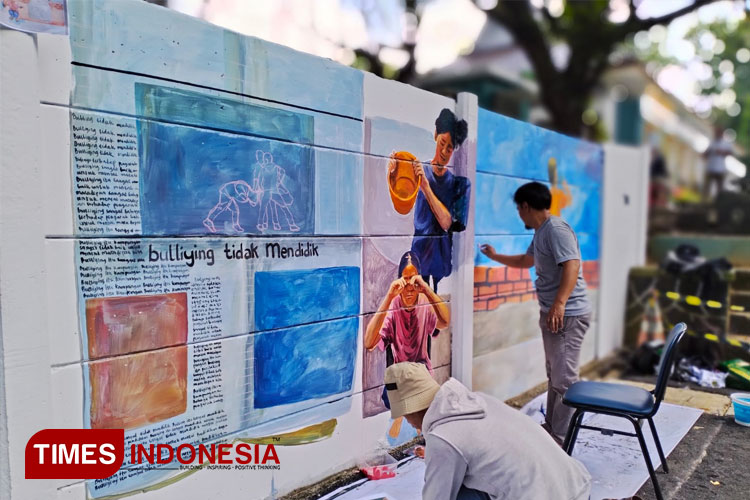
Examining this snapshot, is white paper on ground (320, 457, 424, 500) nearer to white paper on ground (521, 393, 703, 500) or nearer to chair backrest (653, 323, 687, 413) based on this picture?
white paper on ground (521, 393, 703, 500)

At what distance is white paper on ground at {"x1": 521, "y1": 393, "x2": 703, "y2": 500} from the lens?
3.32 m

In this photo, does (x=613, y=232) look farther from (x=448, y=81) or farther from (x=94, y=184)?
(x=448, y=81)

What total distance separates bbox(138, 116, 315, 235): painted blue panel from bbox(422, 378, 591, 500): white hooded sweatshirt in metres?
1.35

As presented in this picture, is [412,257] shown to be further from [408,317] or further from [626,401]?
[626,401]

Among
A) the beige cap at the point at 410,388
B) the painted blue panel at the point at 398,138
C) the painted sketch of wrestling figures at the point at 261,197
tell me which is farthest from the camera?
the painted blue panel at the point at 398,138

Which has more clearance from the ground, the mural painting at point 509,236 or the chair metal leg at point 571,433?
the mural painting at point 509,236

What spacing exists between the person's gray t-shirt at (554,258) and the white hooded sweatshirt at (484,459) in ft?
6.09

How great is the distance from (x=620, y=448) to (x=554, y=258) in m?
1.45

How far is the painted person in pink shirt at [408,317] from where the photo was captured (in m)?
3.57

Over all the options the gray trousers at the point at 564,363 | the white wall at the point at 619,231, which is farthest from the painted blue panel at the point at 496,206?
the white wall at the point at 619,231

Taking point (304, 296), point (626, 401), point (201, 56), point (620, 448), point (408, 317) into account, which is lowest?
point (620, 448)

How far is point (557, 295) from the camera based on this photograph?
3650 millimetres

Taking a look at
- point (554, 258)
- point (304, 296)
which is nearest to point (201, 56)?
point (304, 296)

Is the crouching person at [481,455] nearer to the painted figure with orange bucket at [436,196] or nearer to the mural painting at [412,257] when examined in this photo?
the mural painting at [412,257]
